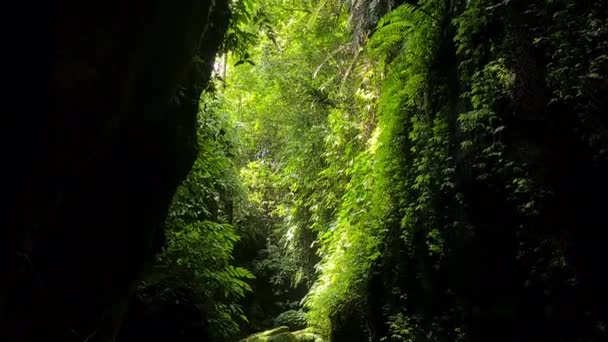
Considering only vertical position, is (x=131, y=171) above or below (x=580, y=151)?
above

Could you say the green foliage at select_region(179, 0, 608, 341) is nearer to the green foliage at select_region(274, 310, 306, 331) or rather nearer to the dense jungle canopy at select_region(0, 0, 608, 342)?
the dense jungle canopy at select_region(0, 0, 608, 342)

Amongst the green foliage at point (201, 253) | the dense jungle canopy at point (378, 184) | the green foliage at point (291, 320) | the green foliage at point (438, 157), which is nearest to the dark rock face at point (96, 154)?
the dense jungle canopy at point (378, 184)

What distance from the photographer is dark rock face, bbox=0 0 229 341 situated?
10.8 feet

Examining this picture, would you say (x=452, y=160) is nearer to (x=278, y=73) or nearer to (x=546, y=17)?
(x=546, y=17)

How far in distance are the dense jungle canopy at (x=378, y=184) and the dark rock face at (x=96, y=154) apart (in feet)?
0.06

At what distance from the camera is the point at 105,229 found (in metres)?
5.06

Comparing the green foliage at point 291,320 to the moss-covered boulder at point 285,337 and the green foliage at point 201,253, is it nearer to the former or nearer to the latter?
the moss-covered boulder at point 285,337

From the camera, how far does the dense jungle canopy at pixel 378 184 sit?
3.38 meters

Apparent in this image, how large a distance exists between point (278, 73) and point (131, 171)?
7485 mm

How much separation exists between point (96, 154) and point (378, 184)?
3.96 metres

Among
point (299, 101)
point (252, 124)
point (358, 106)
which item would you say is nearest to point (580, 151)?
point (358, 106)

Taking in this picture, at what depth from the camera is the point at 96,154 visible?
13.9 ft

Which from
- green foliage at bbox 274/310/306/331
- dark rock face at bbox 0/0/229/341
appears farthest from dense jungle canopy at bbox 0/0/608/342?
green foliage at bbox 274/310/306/331

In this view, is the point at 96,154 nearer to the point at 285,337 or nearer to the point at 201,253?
the point at 201,253
